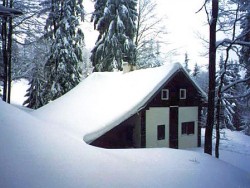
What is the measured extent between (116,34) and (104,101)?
1083cm

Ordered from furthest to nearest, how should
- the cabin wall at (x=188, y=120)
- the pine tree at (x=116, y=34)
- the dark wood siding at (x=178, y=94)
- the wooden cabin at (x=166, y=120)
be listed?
1. the pine tree at (x=116, y=34)
2. the cabin wall at (x=188, y=120)
3. the dark wood siding at (x=178, y=94)
4. the wooden cabin at (x=166, y=120)

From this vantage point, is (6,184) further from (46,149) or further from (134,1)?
(134,1)

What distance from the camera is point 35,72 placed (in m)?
27.6

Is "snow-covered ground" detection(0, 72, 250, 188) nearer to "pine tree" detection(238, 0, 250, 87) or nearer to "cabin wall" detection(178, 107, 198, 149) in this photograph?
"pine tree" detection(238, 0, 250, 87)

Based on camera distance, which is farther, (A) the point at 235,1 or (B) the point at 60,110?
(B) the point at 60,110

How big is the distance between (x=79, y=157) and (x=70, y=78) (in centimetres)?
2117

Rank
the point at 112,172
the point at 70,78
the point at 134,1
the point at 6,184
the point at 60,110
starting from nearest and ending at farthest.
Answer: the point at 6,184 → the point at 112,172 → the point at 60,110 → the point at 70,78 → the point at 134,1

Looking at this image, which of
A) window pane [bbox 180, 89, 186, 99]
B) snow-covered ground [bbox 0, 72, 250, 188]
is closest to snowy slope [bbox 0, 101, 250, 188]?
snow-covered ground [bbox 0, 72, 250, 188]

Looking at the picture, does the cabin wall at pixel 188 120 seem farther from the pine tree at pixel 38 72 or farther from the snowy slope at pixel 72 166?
the pine tree at pixel 38 72

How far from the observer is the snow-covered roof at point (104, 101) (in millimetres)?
16844

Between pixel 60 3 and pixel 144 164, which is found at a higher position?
pixel 60 3

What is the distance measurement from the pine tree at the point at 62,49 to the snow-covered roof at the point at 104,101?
328 cm

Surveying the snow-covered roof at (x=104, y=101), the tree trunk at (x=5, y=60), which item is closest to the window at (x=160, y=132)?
the snow-covered roof at (x=104, y=101)

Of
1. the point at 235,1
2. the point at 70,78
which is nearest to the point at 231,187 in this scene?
the point at 235,1
